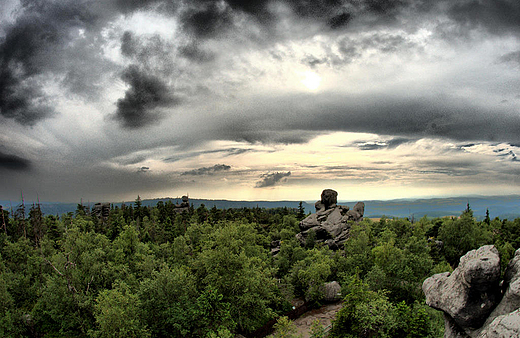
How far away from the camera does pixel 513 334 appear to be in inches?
378

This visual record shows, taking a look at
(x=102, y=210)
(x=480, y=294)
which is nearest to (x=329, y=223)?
(x=480, y=294)

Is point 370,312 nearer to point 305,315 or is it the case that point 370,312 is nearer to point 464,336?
point 464,336

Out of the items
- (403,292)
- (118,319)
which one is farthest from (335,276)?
(118,319)

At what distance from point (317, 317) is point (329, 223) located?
43.9m

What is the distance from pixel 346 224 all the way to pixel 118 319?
70396 mm

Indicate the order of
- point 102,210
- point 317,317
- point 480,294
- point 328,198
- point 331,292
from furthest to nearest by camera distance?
1. point 102,210
2. point 328,198
3. point 331,292
4. point 317,317
5. point 480,294

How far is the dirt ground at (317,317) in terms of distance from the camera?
128ft

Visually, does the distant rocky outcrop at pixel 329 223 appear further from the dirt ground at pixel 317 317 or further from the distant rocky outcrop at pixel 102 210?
the distant rocky outcrop at pixel 102 210

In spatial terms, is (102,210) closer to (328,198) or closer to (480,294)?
(328,198)

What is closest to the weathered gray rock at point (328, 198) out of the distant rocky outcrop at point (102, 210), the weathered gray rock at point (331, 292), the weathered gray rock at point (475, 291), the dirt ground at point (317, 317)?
the weathered gray rock at point (331, 292)

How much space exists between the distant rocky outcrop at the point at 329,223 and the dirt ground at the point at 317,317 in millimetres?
29786

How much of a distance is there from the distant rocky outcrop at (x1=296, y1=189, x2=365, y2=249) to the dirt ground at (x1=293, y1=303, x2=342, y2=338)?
2979 centimetres

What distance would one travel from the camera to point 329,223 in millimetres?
83250

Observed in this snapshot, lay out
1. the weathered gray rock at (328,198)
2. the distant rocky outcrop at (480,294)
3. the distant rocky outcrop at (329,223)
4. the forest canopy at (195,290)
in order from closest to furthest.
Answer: the distant rocky outcrop at (480,294) → the forest canopy at (195,290) → the distant rocky outcrop at (329,223) → the weathered gray rock at (328,198)
